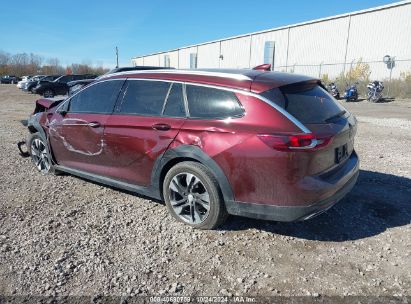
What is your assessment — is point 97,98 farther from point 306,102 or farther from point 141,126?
point 306,102

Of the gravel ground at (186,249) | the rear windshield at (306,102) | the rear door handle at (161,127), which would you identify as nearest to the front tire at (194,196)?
the gravel ground at (186,249)

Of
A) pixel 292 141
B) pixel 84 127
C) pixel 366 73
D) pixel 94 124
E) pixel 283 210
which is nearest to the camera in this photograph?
pixel 292 141

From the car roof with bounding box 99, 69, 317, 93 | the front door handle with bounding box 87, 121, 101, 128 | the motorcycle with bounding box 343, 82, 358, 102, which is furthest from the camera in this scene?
the motorcycle with bounding box 343, 82, 358, 102

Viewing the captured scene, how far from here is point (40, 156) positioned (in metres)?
5.84

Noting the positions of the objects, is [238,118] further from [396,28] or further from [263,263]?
[396,28]

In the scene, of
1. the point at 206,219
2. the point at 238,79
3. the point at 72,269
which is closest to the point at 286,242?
the point at 206,219

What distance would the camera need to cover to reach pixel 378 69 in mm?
26078

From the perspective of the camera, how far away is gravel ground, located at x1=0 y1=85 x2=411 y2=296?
290 centimetres

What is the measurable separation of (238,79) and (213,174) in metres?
0.97

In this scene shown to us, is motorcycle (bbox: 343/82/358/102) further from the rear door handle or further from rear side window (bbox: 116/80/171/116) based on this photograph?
the rear door handle

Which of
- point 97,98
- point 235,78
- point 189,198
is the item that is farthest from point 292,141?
point 97,98

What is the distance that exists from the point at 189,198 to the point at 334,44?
30536 millimetres

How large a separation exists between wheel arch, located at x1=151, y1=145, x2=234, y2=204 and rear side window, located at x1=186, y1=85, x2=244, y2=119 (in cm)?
38

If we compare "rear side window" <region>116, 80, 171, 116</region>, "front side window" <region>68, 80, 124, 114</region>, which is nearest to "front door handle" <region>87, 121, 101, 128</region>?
"front side window" <region>68, 80, 124, 114</region>
